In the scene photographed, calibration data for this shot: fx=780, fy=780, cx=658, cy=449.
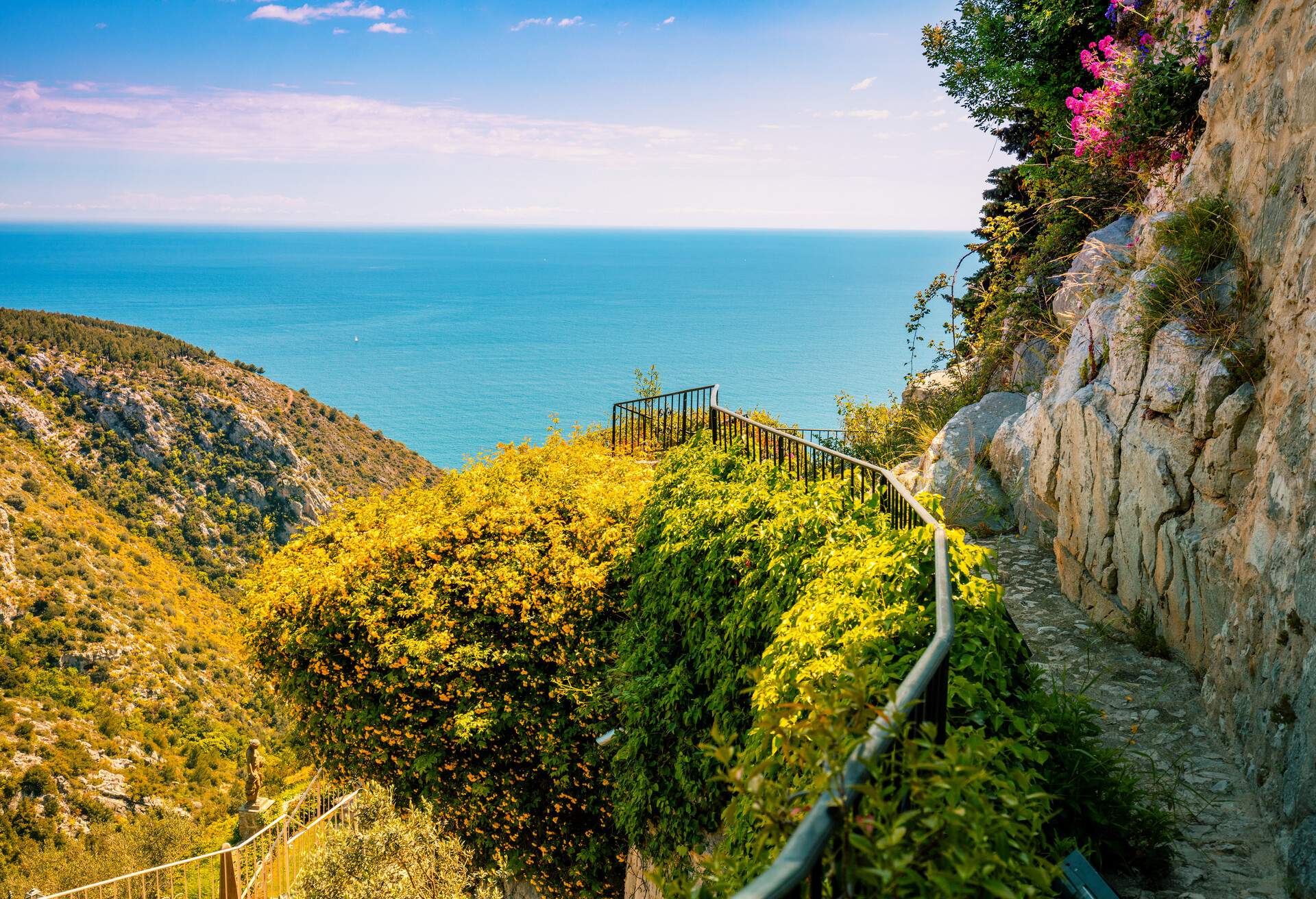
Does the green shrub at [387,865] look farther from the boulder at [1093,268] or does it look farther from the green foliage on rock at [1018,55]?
the green foliage on rock at [1018,55]

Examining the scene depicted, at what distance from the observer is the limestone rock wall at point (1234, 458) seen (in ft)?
14.5

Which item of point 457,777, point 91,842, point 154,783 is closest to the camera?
point 457,777

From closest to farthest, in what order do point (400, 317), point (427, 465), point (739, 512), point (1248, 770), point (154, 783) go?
point (1248, 770)
point (739, 512)
point (154, 783)
point (427, 465)
point (400, 317)

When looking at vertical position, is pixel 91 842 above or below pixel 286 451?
below

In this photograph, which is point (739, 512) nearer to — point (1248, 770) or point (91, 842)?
point (1248, 770)

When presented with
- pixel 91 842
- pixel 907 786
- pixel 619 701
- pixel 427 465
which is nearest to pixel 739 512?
pixel 619 701

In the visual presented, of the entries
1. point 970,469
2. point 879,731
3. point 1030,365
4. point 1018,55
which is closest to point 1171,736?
point 879,731

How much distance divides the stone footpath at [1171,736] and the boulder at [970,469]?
4.88 ft

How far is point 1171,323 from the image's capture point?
634cm

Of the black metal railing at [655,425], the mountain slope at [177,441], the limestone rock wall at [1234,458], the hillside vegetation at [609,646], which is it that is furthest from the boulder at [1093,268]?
the mountain slope at [177,441]

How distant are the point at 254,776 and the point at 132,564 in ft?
130

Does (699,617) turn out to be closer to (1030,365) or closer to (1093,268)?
(1093,268)

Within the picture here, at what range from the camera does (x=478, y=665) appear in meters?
8.70

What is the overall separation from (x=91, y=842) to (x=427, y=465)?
35376mm
